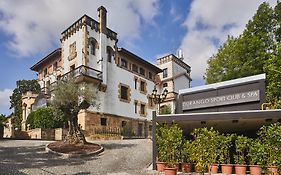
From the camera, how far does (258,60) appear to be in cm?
2534

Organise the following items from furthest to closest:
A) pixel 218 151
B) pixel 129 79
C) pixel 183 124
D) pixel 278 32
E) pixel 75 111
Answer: pixel 129 79, pixel 278 32, pixel 75 111, pixel 183 124, pixel 218 151

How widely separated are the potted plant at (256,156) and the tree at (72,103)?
10.6 meters

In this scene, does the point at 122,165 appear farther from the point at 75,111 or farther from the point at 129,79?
the point at 129,79

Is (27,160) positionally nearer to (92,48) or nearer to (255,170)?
(255,170)

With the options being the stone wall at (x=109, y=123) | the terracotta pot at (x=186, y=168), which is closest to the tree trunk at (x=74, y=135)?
the terracotta pot at (x=186, y=168)

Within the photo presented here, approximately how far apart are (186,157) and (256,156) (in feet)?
9.58

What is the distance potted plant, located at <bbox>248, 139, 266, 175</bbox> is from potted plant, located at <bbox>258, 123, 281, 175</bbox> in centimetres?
18

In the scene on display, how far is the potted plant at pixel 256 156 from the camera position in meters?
11.0

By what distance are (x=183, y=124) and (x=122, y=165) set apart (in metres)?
3.47

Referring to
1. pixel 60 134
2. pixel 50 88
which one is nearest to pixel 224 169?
pixel 50 88

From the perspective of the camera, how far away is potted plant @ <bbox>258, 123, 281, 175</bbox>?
10.3 meters

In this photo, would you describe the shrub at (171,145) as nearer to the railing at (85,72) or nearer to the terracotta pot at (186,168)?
the terracotta pot at (186,168)

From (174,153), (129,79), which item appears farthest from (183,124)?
(129,79)

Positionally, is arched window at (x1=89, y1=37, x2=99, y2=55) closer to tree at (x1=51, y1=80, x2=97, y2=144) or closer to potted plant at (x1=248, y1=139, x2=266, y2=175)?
tree at (x1=51, y1=80, x2=97, y2=144)
